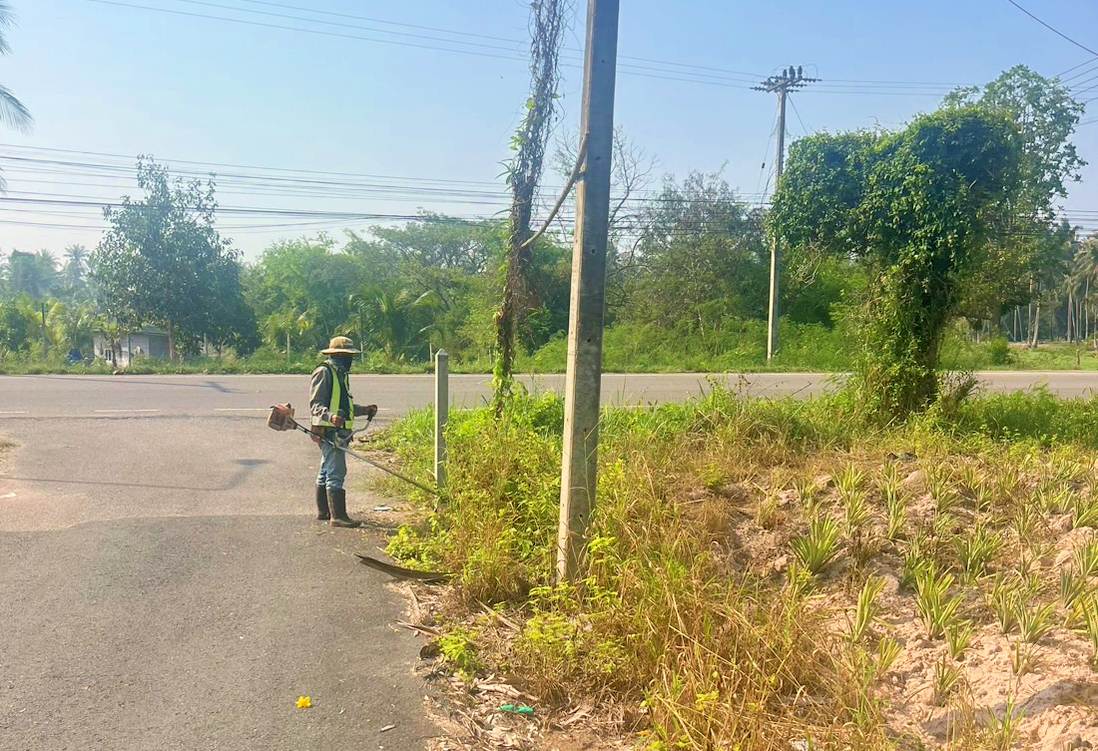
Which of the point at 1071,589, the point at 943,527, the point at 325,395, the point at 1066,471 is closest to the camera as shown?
the point at 1071,589

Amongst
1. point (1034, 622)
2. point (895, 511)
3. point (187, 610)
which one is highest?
point (895, 511)

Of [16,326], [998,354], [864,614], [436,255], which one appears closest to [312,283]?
[436,255]

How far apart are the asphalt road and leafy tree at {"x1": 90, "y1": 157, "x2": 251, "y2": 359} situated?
57.1 ft

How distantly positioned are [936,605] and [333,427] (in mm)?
4727

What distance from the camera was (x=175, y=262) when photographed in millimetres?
25641

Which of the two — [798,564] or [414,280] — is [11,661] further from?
[414,280]

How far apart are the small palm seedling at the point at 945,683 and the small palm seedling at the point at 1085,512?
2154mm

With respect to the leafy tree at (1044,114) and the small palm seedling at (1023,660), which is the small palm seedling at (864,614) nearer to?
the small palm seedling at (1023,660)

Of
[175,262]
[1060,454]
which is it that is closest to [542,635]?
[1060,454]

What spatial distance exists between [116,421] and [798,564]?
10747mm

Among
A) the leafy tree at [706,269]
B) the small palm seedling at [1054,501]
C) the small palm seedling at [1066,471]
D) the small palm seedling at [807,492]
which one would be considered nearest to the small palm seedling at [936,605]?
the small palm seedling at [807,492]

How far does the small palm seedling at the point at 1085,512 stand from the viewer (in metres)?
4.83

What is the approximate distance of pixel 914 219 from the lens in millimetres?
8938

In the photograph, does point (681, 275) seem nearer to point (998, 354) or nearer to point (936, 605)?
point (998, 354)
